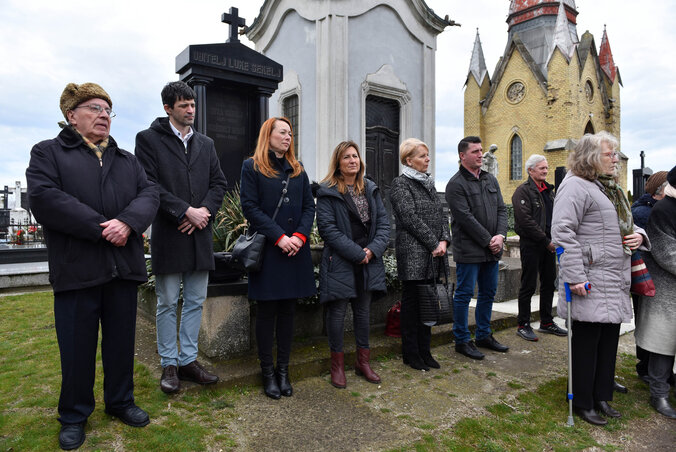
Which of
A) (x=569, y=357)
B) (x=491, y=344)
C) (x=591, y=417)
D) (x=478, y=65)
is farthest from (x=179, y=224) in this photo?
(x=478, y=65)

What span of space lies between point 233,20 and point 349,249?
3731 millimetres

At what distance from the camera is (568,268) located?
2.98 metres

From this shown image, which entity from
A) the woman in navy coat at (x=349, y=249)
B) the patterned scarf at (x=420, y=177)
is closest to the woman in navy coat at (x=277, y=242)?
the woman in navy coat at (x=349, y=249)

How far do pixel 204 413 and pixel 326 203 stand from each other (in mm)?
1691

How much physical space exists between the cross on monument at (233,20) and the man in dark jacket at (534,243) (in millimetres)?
3786

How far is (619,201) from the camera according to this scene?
10.4ft

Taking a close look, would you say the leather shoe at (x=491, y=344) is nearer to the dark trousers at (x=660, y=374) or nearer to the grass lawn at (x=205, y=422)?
the grass lawn at (x=205, y=422)

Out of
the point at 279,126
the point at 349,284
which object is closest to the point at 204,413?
the point at 349,284

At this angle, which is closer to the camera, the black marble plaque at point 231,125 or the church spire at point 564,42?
the black marble plaque at point 231,125

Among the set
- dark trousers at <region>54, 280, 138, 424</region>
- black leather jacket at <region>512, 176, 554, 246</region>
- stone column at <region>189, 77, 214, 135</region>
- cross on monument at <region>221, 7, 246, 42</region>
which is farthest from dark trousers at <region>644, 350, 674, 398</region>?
cross on monument at <region>221, 7, 246, 42</region>

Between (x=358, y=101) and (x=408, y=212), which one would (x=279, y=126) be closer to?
(x=408, y=212)

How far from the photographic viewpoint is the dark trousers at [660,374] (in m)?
3.24

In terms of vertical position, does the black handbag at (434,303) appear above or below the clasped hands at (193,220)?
below

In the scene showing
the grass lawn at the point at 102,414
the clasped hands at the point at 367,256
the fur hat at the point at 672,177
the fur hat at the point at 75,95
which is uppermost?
the fur hat at the point at 75,95
